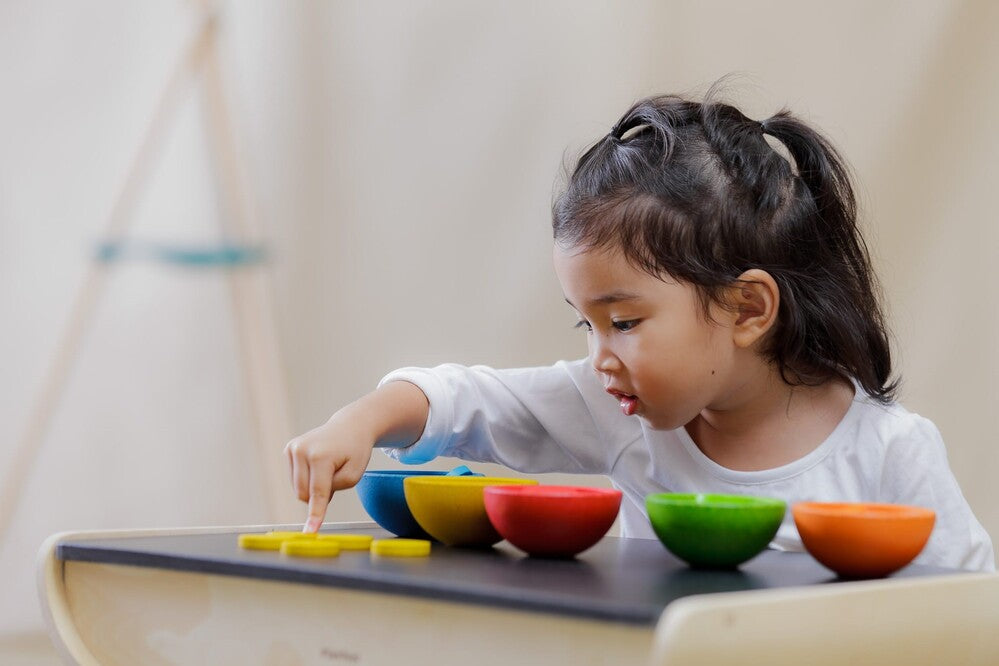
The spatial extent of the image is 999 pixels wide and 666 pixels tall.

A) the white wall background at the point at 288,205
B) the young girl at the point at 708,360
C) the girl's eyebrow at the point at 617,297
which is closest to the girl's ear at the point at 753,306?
the young girl at the point at 708,360

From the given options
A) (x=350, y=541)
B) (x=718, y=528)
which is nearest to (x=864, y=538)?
(x=718, y=528)

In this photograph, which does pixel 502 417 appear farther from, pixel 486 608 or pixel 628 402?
pixel 486 608

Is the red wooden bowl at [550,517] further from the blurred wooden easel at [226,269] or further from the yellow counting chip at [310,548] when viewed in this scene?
the blurred wooden easel at [226,269]

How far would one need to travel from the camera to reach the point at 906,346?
1.73 m

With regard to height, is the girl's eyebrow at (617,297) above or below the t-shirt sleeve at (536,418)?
above

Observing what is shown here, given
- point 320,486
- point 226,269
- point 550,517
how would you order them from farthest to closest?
point 226,269, point 320,486, point 550,517

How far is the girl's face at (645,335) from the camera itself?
98cm

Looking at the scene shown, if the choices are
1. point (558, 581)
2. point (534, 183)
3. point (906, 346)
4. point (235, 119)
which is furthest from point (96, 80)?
point (558, 581)

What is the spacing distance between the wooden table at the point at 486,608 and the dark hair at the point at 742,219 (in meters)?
0.27

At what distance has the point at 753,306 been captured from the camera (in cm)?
105

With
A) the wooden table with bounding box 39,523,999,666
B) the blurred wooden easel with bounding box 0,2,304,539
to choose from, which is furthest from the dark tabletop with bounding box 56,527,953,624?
the blurred wooden easel with bounding box 0,2,304,539

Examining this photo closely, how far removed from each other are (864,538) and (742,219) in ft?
1.37

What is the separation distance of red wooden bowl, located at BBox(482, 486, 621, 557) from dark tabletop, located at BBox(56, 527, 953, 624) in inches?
0.4

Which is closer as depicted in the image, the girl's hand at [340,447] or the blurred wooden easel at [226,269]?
the girl's hand at [340,447]
